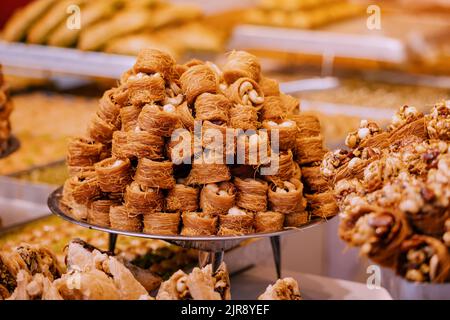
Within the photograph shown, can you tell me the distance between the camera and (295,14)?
5.36 metres

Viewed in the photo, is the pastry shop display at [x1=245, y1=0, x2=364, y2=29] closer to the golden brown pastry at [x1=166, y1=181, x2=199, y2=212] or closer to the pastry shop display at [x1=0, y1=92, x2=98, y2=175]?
the pastry shop display at [x1=0, y1=92, x2=98, y2=175]

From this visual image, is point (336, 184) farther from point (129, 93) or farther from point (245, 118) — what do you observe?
point (129, 93)

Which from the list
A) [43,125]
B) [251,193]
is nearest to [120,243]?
[251,193]

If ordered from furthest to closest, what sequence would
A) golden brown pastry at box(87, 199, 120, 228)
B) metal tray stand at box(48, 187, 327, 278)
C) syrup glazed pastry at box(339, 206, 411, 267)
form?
golden brown pastry at box(87, 199, 120, 228)
metal tray stand at box(48, 187, 327, 278)
syrup glazed pastry at box(339, 206, 411, 267)

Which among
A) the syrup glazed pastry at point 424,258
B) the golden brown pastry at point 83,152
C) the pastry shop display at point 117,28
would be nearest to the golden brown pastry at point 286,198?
the golden brown pastry at point 83,152

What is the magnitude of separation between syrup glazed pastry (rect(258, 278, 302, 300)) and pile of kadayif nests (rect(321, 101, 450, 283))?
0.70 feet

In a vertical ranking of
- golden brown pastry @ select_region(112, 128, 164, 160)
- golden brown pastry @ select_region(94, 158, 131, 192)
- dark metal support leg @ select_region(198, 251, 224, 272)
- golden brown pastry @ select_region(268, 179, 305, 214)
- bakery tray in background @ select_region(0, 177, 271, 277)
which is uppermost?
golden brown pastry @ select_region(112, 128, 164, 160)

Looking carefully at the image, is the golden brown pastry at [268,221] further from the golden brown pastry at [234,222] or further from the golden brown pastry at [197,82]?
the golden brown pastry at [197,82]

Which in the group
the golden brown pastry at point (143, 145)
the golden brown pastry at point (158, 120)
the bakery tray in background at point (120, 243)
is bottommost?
the bakery tray in background at point (120, 243)

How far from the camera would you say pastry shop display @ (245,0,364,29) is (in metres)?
5.28

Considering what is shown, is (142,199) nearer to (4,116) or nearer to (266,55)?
(4,116)

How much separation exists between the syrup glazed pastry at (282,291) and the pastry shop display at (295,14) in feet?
12.0

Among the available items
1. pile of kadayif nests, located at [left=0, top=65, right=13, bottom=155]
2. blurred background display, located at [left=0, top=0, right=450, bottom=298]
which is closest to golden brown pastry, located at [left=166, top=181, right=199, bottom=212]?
pile of kadayif nests, located at [left=0, top=65, right=13, bottom=155]

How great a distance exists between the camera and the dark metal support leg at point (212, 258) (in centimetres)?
208
